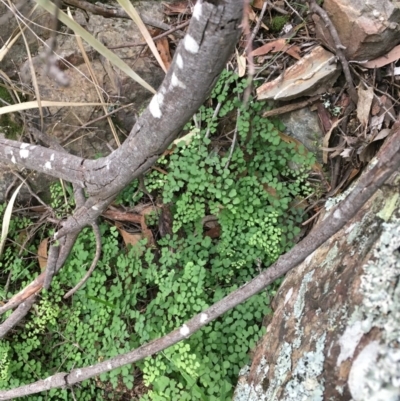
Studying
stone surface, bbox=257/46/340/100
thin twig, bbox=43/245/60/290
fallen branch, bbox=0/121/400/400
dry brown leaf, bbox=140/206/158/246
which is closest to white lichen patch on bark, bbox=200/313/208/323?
fallen branch, bbox=0/121/400/400

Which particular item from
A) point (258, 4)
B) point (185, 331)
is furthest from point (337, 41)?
point (185, 331)

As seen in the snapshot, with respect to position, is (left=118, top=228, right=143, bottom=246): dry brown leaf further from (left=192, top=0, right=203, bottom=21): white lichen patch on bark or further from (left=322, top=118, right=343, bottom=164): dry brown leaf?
(left=192, top=0, right=203, bottom=21): white lichen patch on bark

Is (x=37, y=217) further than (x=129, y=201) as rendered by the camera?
Yes

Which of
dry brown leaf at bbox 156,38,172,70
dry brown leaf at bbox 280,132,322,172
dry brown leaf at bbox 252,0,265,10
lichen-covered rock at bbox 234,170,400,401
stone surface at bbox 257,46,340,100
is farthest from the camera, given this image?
dry brown leaf at bbox 156,38,172,70

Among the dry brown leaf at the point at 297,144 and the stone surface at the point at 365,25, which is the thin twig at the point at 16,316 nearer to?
the dry brown leaf at the point at 297,144

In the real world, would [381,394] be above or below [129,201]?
above

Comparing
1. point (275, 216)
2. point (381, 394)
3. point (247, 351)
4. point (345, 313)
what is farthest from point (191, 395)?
point (381, 394)

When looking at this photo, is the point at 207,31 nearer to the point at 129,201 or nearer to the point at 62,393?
the point at 129,201
